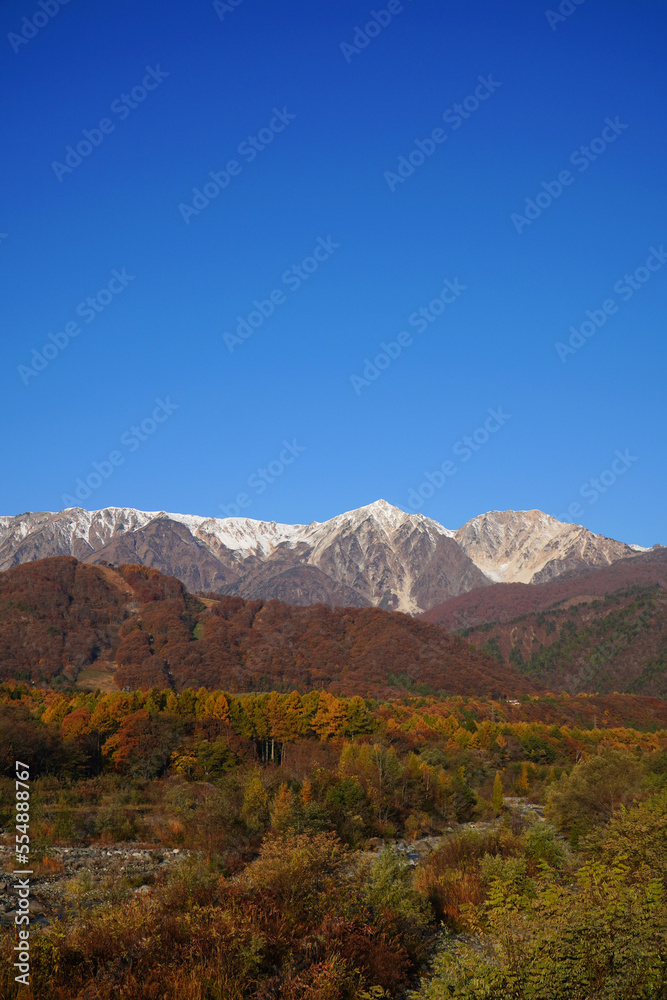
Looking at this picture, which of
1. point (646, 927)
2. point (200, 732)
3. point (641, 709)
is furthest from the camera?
point (641, 709)

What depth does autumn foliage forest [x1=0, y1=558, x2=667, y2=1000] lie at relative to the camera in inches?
632

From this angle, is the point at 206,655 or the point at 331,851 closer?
the point at 331,851

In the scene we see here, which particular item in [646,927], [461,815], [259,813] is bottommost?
[461,815]

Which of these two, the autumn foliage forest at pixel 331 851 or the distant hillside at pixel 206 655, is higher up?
the distant hillside at pixel 206 655

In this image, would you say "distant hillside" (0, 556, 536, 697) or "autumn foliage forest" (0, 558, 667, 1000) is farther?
"distant hillside" (0, 556, 536, 697)

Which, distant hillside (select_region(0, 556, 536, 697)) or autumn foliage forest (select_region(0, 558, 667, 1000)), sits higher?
distant hillside (select_region(0, 556, 536, 697))

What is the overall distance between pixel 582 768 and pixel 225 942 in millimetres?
43254

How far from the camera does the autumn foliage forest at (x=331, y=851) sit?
632 inches

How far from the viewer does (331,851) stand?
25.5m

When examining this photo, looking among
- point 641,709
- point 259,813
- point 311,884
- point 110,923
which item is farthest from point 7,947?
point 641,709

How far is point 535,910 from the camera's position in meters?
17.2

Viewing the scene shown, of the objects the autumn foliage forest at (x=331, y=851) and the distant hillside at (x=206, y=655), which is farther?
the distant hillside at (x=206, y=655)

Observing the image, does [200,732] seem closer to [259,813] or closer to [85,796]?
[85,796]

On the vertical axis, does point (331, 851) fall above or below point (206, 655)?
below
